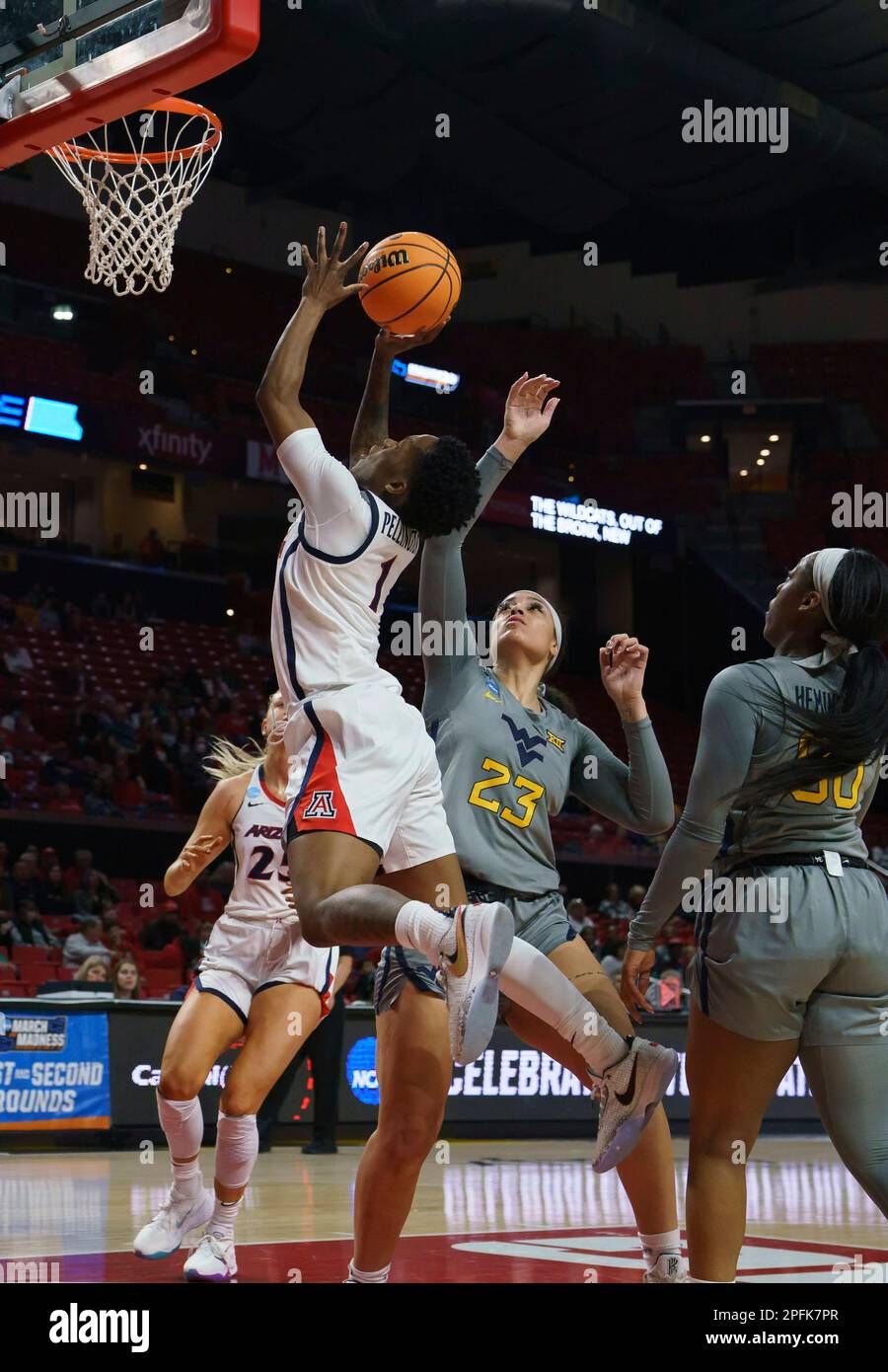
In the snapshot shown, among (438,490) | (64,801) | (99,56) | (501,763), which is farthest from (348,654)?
(64,801)

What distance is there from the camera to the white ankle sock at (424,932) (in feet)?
12.4

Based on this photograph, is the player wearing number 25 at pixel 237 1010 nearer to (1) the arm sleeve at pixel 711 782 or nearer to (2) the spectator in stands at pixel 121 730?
(1) the arm sleeve at pixel 711 782

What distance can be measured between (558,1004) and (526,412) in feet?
6.91

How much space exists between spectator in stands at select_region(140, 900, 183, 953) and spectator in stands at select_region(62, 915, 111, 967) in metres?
0.72

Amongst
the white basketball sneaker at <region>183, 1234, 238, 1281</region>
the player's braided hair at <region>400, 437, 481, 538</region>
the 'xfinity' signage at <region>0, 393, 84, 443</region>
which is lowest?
the white basketball sneaker at <region>183, 1234, 238, 1281</region>

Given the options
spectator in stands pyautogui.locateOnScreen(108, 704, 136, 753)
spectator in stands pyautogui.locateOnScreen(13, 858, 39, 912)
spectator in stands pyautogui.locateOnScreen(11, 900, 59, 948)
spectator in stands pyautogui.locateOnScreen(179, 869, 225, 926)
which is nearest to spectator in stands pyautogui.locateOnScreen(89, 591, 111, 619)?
spectator in stands pyautogui.locateOnScreen(108, 704, 136, 753)

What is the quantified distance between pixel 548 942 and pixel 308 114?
19.5 m

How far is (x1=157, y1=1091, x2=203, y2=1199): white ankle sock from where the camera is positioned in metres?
5.78

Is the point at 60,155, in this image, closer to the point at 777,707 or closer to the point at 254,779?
the point at 254,779

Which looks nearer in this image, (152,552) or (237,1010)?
(237,1010)

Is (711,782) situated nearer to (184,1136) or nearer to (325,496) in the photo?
(325,496)

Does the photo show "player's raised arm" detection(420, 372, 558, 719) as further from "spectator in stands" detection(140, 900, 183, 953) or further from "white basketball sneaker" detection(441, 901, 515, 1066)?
"spectator in stands" detection(140, 900, 183, 953)

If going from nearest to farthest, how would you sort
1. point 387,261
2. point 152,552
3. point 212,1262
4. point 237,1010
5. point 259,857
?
point 387,261 → point 212,1262 → point 237,1010 → point 259,857 → point 152,552

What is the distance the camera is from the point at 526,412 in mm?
5246
